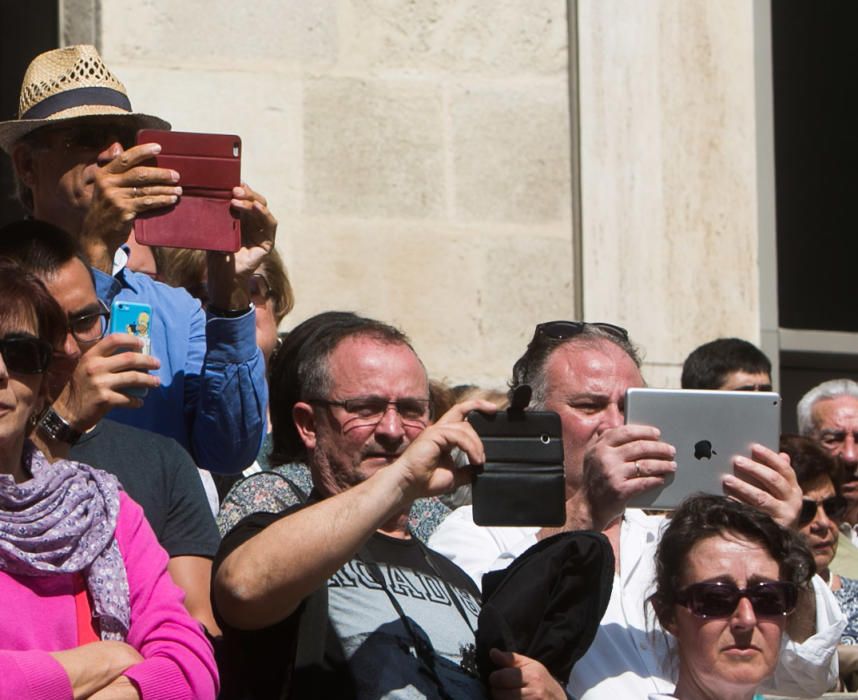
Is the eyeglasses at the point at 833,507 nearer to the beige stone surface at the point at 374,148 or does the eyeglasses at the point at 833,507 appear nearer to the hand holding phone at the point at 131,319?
the beige stone surface at the point at 374,148

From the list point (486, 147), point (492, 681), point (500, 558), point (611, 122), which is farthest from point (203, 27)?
point (492, 681)

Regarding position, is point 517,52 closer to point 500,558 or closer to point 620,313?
point 620,313

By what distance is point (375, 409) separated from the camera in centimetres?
462

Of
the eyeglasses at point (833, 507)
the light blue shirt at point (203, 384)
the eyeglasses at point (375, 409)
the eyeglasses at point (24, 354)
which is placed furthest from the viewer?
the eyeglasses at point (833, 507)

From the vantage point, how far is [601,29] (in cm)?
730

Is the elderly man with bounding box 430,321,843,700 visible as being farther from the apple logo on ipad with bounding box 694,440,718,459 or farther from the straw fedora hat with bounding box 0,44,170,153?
the straw fedora hat with bounding box 0,44,170,153

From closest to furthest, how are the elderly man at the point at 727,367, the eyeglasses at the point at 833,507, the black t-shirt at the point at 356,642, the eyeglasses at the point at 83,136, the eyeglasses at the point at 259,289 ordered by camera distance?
the black t-shirt at the point at 356,642
the eyeglasses at the point at 83,136
the eyeglasses at the point at 259,289
the eyeglasses at the point at 833,507
the elderly man at the point at 727,367

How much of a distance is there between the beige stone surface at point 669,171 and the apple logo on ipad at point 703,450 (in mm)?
2395

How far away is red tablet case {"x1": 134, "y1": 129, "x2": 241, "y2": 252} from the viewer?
4.75 metres

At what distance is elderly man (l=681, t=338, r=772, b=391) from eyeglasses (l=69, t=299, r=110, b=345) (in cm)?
283

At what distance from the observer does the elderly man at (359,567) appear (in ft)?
12.9

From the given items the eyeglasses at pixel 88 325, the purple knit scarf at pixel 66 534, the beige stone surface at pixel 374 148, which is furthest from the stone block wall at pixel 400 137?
the purple knit scarf at pixel 66 534

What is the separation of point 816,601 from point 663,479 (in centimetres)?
62

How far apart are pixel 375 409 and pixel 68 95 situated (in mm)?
1188
